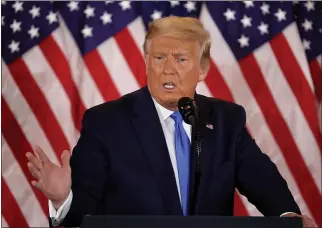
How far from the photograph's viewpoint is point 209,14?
353 centimetres

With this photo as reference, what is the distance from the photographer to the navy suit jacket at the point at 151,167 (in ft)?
7.03

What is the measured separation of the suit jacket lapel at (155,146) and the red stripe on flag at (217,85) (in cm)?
117

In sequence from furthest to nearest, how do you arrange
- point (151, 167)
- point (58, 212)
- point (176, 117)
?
point (176, 117) → point (151, 167) → point (58, 212)

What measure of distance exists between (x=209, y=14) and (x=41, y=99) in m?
1.06

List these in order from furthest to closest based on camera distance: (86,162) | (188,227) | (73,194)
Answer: (86,162) → (73,194) → (188,227)

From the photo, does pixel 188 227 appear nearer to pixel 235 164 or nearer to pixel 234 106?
pixel 235 164

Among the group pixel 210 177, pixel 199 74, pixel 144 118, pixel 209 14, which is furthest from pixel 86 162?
pixel 209 14

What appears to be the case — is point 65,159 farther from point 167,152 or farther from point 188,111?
point 167,152

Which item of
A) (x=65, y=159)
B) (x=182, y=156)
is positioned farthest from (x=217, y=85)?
(x=65, y=159)

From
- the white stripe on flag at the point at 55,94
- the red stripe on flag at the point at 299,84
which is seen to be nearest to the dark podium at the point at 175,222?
the white stripe on flag at the point at 55,94

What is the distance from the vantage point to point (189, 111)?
5.82ft

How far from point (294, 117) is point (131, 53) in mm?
989

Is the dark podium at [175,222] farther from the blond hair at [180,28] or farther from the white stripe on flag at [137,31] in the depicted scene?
the white stripe on flag at [137,31]

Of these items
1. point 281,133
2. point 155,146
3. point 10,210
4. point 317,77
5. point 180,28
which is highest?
point 180,28
